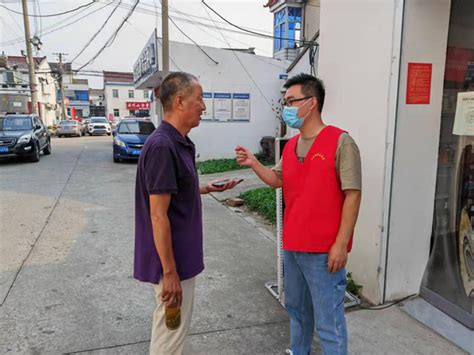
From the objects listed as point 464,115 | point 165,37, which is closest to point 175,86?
point 464,115

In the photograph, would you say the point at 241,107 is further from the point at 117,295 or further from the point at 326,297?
the point at 326,297

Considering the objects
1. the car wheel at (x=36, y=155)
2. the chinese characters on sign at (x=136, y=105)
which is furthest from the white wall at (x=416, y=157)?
the chinese characters on sign at (x=136, y=105)

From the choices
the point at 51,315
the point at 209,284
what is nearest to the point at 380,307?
the point at 209,284

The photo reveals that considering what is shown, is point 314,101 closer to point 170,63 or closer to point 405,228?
point 405,228

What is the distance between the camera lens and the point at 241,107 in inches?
534

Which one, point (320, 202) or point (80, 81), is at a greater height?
point (80, 81)

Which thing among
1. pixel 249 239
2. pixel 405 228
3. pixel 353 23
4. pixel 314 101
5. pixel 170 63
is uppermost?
pixel 170 63

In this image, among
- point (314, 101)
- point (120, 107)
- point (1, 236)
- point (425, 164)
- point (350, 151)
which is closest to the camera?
point (350, 151)

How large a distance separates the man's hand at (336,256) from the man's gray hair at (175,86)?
1.14 meters

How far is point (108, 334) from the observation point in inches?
116

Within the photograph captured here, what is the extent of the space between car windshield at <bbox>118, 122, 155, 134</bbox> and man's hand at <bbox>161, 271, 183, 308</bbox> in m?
12.2

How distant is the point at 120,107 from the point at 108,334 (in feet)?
200

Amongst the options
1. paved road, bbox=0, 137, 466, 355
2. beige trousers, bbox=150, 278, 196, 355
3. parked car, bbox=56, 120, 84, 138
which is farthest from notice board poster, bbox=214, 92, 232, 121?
parked car, bbox=56, 120, 84, 138

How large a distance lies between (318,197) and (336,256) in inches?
12.9
